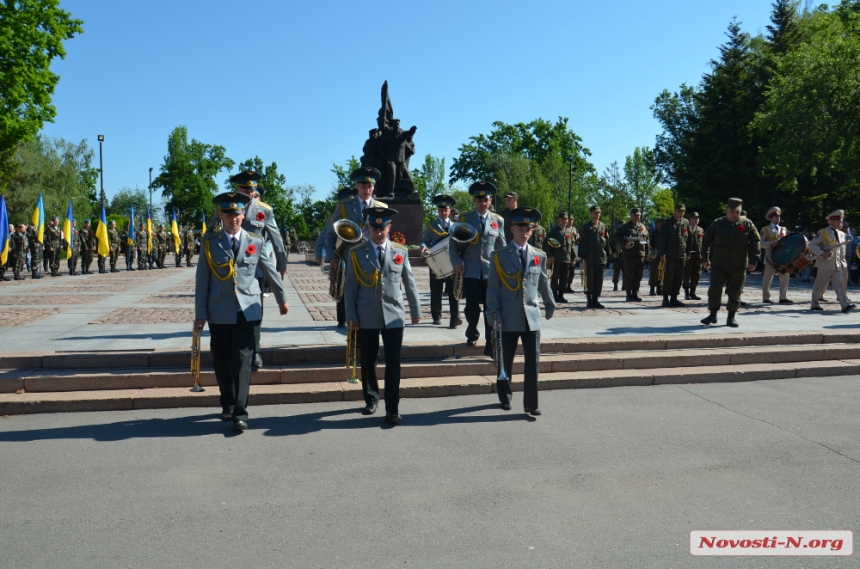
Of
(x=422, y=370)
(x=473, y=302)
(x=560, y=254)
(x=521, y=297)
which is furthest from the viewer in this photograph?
(x=560, y=254)

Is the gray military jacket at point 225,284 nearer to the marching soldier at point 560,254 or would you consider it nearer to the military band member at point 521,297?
the military band member at point 521,297

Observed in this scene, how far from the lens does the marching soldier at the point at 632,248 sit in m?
16.1

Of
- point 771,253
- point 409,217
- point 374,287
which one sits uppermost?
point 409,217

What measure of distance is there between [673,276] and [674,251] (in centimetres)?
51

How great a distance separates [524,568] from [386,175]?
82.6 feet

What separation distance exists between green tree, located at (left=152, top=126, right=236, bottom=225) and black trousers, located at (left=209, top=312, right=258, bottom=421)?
73.5 meters

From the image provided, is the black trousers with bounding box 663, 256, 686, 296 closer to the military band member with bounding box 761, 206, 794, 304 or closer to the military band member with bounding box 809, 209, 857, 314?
the military band member with bounding box 761, 206, 794, 304

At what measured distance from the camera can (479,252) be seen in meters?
9.52

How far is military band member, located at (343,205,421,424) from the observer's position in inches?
277

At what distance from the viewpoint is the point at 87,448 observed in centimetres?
622

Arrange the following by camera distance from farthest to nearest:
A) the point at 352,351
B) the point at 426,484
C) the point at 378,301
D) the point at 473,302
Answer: the point at 473,302
the point at 352,351
the point at 378,301
the point at 426,484

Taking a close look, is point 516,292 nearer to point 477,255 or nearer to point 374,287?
point 374,287

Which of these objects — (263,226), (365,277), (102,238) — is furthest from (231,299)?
(102,238)

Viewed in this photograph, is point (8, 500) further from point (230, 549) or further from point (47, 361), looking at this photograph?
point (47, 361)
